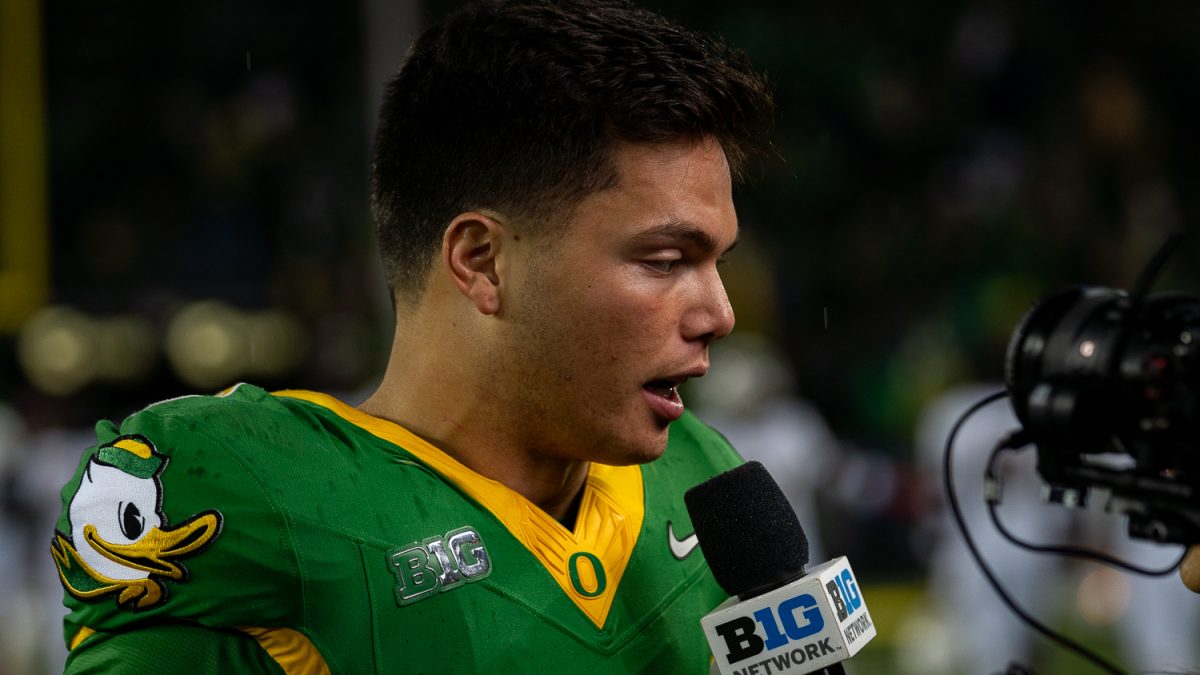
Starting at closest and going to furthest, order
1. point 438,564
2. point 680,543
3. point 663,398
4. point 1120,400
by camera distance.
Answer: point 1120,400
point 438,564
point 663,398
point 680,543

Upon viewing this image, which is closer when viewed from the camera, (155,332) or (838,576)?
(838,576)

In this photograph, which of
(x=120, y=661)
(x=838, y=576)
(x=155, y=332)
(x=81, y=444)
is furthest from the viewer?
(x=155, y=332)

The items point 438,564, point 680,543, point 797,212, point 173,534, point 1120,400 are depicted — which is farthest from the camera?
point 797,212

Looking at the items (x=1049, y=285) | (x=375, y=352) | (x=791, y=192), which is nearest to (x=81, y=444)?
(x=375, y=352)

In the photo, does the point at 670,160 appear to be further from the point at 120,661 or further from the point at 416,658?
the point at 120,661

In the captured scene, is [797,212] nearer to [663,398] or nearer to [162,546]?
[663,398]

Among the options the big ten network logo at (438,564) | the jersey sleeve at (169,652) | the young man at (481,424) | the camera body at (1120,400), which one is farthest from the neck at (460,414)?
the camera body at (1120,400)

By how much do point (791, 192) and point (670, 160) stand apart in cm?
915

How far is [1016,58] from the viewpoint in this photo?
1107cm

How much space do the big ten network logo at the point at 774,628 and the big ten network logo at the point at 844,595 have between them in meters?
0.03

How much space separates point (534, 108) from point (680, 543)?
62 centimetres

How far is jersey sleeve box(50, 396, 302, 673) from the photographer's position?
5.40 ft

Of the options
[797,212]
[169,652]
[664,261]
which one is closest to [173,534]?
[169,652]

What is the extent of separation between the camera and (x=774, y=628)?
174cm
